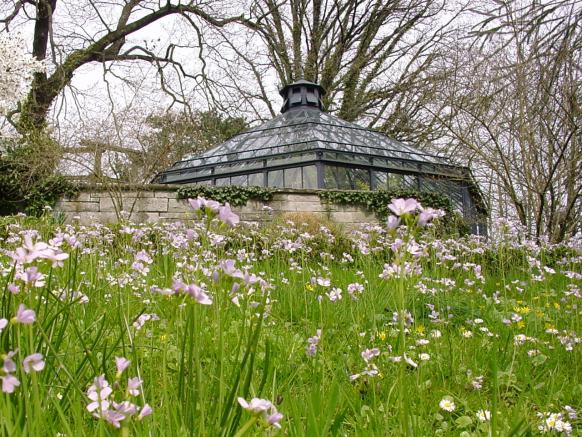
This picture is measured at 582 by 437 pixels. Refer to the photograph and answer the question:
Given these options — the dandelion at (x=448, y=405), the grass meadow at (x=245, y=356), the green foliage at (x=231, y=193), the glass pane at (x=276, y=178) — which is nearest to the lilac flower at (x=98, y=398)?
the grass meadow at (x=245, y=356)

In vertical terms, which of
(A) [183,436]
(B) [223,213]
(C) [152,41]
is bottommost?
(A) [183,436]

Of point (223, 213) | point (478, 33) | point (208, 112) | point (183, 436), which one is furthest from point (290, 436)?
point (208, 112)

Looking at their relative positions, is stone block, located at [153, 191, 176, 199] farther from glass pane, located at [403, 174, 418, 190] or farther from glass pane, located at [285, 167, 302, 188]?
glass pane, located at [403, 174, 418, 190]

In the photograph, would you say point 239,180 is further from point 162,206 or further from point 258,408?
point 258,408

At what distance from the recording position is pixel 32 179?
8773 mm

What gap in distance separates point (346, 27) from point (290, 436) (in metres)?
17.0

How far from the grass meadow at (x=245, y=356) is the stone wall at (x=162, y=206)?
554 centimetres

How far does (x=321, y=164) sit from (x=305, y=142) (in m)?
0.69

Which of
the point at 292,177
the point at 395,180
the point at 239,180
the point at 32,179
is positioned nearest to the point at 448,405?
the point at 292,177

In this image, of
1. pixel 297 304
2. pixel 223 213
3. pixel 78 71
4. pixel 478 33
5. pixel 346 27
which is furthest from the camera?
pixel 346 27

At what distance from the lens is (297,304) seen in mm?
2898

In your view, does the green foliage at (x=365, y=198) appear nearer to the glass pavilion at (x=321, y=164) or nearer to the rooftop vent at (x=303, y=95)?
the glass pavilion at (x=321, y=164)

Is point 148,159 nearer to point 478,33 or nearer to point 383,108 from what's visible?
point 478,33

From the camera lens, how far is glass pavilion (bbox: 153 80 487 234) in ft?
33.6
